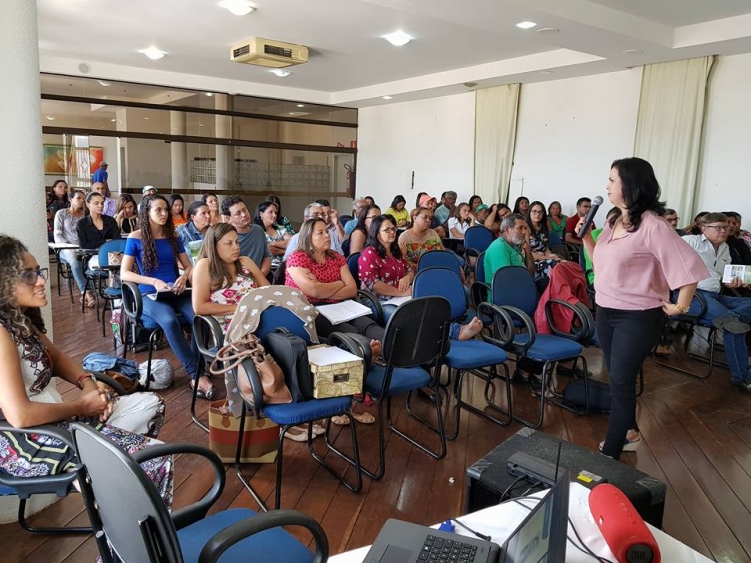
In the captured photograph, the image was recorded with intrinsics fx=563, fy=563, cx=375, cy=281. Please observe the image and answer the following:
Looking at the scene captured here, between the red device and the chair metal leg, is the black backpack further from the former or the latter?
the red device

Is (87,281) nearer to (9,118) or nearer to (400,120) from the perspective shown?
(9,118)

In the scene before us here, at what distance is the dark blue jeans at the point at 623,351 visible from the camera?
9.02 ft

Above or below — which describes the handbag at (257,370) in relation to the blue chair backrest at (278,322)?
below

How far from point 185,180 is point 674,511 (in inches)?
400

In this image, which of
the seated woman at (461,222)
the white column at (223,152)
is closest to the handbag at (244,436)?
the seated woman at (461,222)

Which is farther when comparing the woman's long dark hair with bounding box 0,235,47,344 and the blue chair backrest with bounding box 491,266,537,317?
the blue chair backrest with bounding box 491,266,537,317

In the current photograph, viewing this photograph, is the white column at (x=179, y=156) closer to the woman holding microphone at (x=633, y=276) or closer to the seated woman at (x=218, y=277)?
the seated woman at (x=218, y=277)

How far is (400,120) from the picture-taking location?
11648mm

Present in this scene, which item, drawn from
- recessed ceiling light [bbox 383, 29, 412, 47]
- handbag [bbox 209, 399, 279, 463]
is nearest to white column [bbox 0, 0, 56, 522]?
handbag [bbox 209, 399, 279, 463]

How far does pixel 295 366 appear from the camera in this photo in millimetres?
2533

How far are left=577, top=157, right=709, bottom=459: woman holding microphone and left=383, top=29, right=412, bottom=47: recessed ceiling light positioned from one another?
502cm

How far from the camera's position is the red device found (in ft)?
4.13

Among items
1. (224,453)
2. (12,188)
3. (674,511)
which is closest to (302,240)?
(224,453)

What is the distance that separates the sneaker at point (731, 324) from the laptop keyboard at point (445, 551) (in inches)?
164
